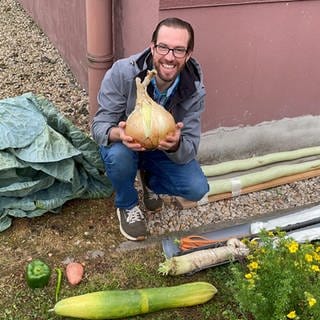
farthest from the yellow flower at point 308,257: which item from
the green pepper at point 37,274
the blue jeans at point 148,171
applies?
the green pepper at point 37,274

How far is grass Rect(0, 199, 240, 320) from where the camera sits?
9.37ft

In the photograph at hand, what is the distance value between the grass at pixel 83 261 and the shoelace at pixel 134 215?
14 centimetres

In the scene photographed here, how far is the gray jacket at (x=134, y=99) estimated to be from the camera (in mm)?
2971

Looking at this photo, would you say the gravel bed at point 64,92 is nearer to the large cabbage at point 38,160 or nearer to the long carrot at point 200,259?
the long carrot at point 200,259

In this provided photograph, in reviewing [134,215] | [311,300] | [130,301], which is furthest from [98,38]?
[311,300]

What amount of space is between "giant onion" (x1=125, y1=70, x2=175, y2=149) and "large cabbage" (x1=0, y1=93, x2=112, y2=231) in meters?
0.71

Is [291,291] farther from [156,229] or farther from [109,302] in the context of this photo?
[156,229]

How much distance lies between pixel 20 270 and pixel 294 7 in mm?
2432

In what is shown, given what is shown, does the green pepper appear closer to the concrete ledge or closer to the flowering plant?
the flowering plant

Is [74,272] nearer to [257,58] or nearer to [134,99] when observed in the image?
[134,99]

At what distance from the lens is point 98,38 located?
3695mm

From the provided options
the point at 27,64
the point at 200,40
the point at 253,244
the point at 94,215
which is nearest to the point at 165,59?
the point at 200,40

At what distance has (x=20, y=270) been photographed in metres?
3.04

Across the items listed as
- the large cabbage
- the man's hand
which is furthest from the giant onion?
the large cabbage
